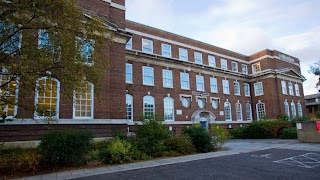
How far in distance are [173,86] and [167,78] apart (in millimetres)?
1201

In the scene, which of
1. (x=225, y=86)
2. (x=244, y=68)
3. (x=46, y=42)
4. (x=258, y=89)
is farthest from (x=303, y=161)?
(x=244, y=68)

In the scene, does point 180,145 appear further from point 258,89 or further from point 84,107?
point 258,89

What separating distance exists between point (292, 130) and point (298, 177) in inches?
652

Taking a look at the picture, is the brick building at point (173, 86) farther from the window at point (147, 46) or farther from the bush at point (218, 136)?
the bush at point (218, 136)

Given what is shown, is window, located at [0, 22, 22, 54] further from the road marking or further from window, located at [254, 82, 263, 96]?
window, located at [254, 82, 263, 96]

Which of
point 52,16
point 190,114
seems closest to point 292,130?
point 190,114

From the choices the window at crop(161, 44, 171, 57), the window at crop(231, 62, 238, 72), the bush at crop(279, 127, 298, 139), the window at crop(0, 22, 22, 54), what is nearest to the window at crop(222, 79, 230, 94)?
the window at crop(231, 62, 238, 72)

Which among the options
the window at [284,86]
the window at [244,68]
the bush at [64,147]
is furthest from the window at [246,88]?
the bush at [64,147]

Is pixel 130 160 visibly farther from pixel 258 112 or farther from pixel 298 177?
pixel 258 112

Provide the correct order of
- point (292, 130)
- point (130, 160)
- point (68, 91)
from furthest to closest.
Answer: point (292, 130) → point (130, 160) → point (68, 91)

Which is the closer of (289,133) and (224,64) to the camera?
(289,133)

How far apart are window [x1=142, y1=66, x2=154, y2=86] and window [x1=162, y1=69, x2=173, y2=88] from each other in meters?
1.64

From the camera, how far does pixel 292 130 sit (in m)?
21.6

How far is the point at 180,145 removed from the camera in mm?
13234
